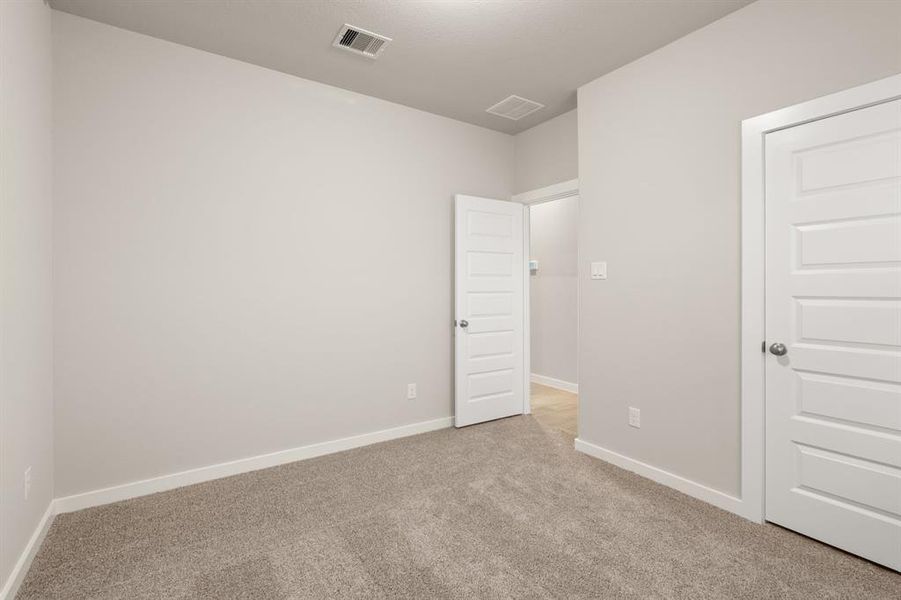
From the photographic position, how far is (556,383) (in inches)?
218

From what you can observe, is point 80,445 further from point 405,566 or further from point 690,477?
point 690,477

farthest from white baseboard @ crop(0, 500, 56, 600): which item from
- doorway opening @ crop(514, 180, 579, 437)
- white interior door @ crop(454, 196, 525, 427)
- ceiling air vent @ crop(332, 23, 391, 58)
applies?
doorway opening @ crop(514, 180, 579, 437)

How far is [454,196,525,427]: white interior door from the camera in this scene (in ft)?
12.8

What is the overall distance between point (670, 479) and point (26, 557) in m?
3.39

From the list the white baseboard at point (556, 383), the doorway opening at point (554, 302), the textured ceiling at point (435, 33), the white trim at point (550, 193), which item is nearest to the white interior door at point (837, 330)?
the textured ceiling at point (435, 33)

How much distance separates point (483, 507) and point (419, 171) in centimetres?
274

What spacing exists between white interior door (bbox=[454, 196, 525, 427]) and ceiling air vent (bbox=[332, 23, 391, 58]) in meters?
1.39

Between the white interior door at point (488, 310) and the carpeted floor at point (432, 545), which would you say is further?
the white interior door at point (488, 310)

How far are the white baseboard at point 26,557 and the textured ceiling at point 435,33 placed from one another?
110 inches

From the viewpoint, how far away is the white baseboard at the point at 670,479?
240 cm

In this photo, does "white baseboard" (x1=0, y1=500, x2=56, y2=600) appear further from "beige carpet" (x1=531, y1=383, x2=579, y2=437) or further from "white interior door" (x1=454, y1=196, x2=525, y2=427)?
"beige carpet" (x1=531, y1=383, x2=579, y2=437)

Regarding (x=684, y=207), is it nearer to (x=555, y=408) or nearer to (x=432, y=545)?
(x=432, y=545)

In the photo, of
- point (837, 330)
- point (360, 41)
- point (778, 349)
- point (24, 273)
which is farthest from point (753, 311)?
point (24, 273)

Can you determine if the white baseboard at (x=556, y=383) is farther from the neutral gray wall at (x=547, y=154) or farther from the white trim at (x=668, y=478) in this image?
the neutral gray wall at (x=547, y=154)
